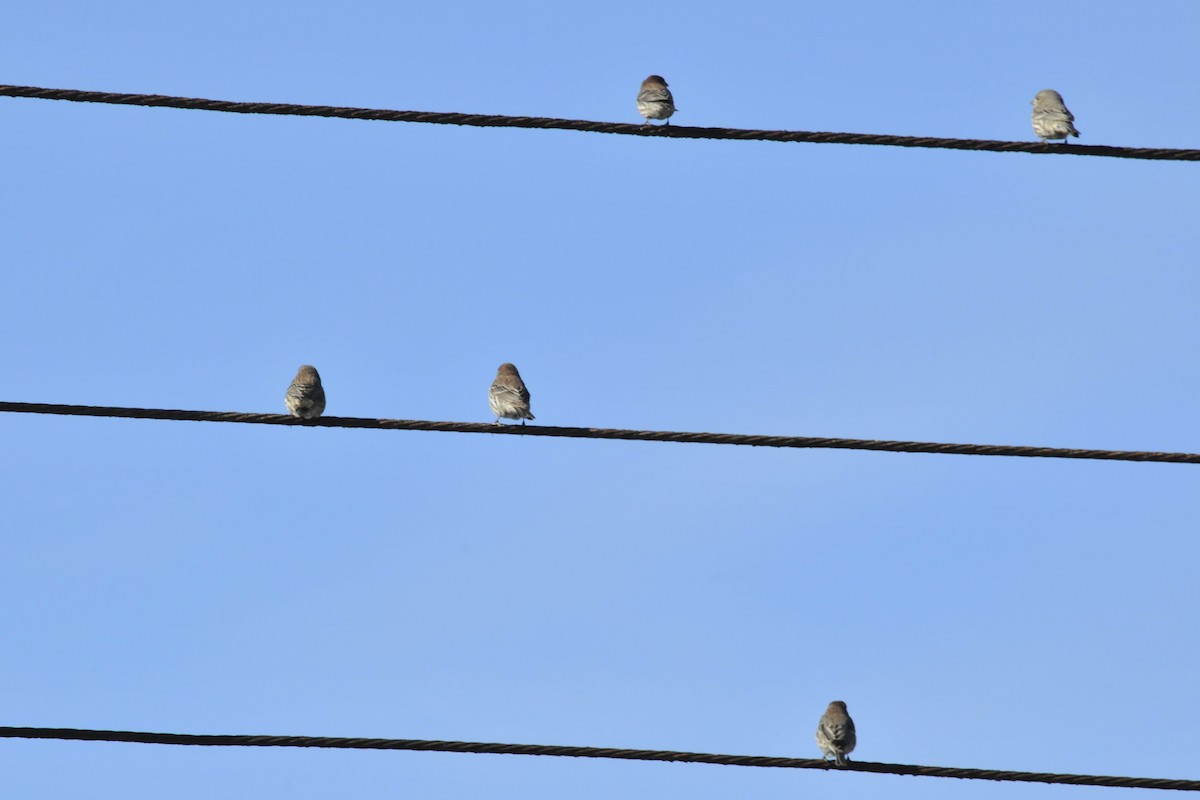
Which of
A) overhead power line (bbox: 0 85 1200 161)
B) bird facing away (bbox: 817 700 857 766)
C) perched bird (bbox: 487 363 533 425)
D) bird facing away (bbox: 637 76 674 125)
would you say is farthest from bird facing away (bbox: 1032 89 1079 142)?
overhead power line (bbox: 0 85 1200 161)

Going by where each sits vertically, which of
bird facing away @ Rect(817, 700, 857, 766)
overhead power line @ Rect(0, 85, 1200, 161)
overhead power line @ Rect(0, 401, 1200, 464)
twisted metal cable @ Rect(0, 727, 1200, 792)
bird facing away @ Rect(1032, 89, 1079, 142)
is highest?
bird facing away @ Rect(1032, 89, 1079, 142)

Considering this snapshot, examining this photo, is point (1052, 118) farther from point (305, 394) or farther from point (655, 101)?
point (305, 394)

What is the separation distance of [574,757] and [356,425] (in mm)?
2610

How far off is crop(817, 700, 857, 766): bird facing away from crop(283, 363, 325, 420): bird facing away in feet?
16.5

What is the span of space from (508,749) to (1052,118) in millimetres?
14549

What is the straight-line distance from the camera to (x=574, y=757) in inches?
501

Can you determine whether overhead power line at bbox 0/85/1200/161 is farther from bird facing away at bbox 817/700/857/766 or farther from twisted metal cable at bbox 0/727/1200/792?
bird facing away at bbox 817/700/857/766

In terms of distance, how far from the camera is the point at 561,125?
45.5ft

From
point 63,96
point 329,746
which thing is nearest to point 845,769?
point 329,746

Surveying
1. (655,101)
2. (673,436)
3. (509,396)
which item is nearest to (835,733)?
(509,396)

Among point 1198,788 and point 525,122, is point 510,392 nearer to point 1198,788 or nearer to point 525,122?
point 525,122

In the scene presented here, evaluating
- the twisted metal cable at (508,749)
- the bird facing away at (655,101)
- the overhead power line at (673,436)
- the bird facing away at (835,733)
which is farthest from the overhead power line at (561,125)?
the bird facing away at (655,101)

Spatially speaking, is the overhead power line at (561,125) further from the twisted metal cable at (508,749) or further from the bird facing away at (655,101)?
the bird facing away at (655,101)

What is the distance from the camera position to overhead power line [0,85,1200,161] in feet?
44.2
